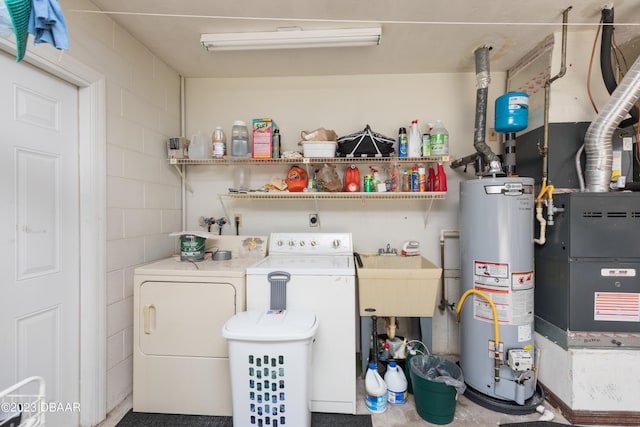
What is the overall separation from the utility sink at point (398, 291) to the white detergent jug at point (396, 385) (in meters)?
0.39

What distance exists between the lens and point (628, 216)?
5.17 ft

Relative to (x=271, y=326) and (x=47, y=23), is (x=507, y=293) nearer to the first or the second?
(x=271, y=326)

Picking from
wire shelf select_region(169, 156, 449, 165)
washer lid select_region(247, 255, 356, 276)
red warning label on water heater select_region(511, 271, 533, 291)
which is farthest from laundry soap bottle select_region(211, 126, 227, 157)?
red warning label on water heater select_region(511, 271, 533, 291)

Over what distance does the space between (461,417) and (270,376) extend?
1227 mm

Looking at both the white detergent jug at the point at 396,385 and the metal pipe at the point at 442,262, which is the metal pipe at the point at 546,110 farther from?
the white detergent jug at the point at 396,385

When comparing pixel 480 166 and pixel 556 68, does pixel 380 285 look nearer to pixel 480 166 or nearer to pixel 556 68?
pixel 480 166

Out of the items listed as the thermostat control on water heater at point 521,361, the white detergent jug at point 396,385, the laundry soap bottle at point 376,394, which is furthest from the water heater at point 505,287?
the laundry soap bottle at point 376,394

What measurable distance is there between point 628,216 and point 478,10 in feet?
4.92

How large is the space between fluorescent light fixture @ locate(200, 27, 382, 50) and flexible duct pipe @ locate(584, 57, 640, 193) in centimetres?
143

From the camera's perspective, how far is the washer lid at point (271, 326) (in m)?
1.36

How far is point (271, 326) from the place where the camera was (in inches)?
55.9

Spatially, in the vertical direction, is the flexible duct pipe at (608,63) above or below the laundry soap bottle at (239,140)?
Answer: above

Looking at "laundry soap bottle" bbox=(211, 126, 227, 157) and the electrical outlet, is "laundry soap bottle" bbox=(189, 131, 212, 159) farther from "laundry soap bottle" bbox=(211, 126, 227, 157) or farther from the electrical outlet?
the electrical outlet

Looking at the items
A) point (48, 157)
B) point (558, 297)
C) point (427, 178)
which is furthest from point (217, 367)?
point (558, 297)
